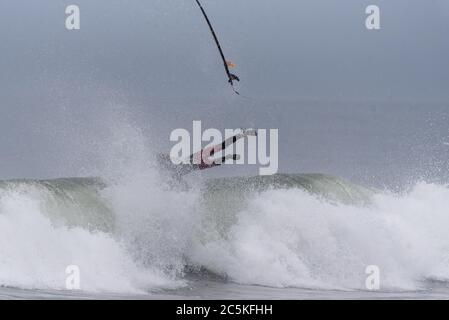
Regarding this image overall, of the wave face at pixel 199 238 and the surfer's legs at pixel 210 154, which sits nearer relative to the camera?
the wave face at pixel 199 238

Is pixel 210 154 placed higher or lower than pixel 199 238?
higher

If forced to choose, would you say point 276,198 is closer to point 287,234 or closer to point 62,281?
point 287,234

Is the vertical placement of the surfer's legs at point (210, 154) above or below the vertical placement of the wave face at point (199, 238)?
above

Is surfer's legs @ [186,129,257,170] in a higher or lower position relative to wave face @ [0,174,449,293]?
higher

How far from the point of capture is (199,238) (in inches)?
613

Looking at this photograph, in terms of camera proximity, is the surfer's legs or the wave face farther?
the surfer's legs

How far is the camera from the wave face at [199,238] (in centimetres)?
1348

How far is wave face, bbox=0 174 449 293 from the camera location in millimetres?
13484

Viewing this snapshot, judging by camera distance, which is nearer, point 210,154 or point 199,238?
point 210,154

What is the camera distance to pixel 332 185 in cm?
2036
